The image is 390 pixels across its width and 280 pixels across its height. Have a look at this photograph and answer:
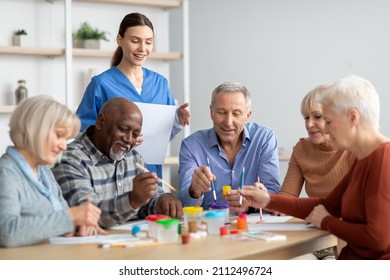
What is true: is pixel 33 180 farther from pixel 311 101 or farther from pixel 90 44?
pixel 90 44

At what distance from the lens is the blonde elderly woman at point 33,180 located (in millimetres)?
1913

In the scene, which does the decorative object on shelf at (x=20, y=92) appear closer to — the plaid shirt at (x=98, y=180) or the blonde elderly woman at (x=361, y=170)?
the plaid shirt at (x=98, y=180)

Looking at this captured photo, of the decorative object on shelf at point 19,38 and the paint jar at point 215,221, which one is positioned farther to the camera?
the decorative object on shelf at point 19,38

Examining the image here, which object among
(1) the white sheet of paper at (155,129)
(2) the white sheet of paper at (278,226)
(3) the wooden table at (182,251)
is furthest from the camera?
(1) the white sheet of paper at (155,129)

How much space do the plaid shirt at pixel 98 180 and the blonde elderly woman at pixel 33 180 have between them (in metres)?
0.26

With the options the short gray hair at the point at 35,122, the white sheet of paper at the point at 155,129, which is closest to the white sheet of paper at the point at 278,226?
the short gray hair at the point at 35,122

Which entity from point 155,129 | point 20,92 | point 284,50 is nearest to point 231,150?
point 155,129

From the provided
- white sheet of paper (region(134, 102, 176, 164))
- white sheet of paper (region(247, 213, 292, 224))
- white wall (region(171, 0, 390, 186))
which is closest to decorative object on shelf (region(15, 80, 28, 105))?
white wall (region(171, 0, 390, 186))

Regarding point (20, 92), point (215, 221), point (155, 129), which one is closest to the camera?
point (215, 221)

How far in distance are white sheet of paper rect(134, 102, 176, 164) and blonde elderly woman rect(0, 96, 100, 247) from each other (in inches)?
40.6

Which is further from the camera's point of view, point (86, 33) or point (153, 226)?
point (86, 33)

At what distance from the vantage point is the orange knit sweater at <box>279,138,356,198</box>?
2.72 metres

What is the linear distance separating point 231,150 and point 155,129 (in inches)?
14.9

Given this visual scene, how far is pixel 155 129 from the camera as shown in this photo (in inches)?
122
